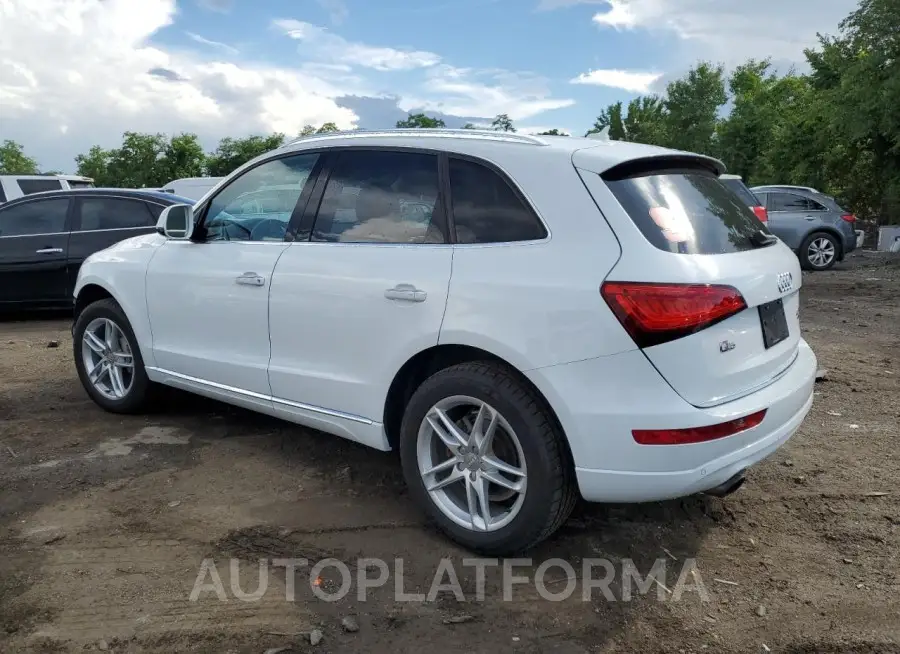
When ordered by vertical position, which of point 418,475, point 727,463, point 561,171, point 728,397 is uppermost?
point 561,171

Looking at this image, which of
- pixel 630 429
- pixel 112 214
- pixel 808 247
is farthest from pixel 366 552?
pixel 808 247

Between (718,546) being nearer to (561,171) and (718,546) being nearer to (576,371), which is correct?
(576,371)

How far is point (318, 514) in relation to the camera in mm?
3689

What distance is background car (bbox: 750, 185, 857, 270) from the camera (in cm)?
1530

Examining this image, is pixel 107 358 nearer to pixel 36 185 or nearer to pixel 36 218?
pixel 36 218

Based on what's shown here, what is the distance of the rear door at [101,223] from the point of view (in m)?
8.95

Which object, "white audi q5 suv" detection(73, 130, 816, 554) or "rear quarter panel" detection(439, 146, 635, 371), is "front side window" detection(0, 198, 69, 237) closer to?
"white audi q5 suv" detection(73, 130, 816, 554)

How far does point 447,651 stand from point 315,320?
1.68 m

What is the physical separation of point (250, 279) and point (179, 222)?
85 cm

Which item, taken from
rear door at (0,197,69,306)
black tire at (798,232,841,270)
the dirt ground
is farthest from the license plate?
black tire at (798,232,841,270)

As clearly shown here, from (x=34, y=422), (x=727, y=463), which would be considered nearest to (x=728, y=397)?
(x=727, y=463)

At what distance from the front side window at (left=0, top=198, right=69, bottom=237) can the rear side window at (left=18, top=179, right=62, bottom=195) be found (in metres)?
6.58

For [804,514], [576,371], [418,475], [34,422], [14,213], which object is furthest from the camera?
[14,213]

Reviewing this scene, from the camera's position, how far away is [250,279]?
13.1 feet
